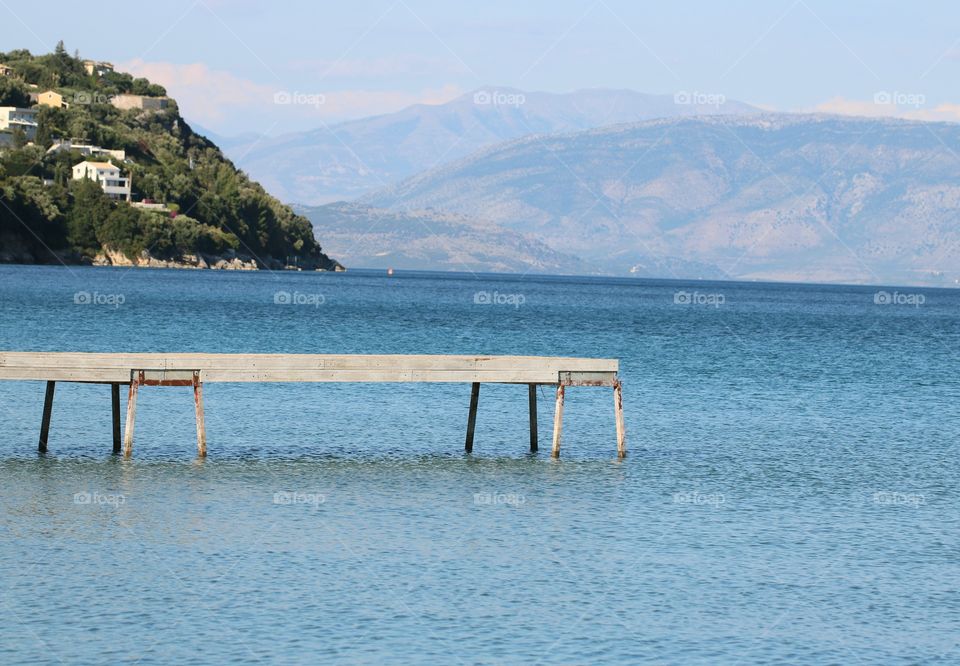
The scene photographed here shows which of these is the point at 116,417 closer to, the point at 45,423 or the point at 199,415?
the point at 45,423

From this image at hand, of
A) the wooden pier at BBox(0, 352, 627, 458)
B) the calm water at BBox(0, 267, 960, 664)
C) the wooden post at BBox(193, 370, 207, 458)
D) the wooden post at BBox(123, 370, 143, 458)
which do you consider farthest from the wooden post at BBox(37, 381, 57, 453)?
the wooden post at BBox(193, 370, 207, 458)

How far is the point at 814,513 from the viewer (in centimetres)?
2972

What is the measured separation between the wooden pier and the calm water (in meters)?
1.67

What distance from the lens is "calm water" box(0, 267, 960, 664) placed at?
19.8 m

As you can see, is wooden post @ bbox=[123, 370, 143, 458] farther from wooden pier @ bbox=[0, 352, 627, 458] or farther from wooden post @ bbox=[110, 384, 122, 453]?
wooden post @ bbox=[110, 384, 122, 453]

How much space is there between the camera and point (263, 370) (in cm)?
3469

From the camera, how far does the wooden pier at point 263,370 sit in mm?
33969

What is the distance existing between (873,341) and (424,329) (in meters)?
34.8

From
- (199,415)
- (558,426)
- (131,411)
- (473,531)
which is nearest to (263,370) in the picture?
(199,415)

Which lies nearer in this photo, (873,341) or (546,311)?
(873,341)

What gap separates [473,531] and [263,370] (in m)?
9.97

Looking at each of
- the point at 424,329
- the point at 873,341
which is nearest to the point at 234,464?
the point at 424,329

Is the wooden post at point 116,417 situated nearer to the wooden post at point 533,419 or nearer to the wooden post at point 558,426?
the wooden post at point 533,419

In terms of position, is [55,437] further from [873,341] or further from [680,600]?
[873,341]
